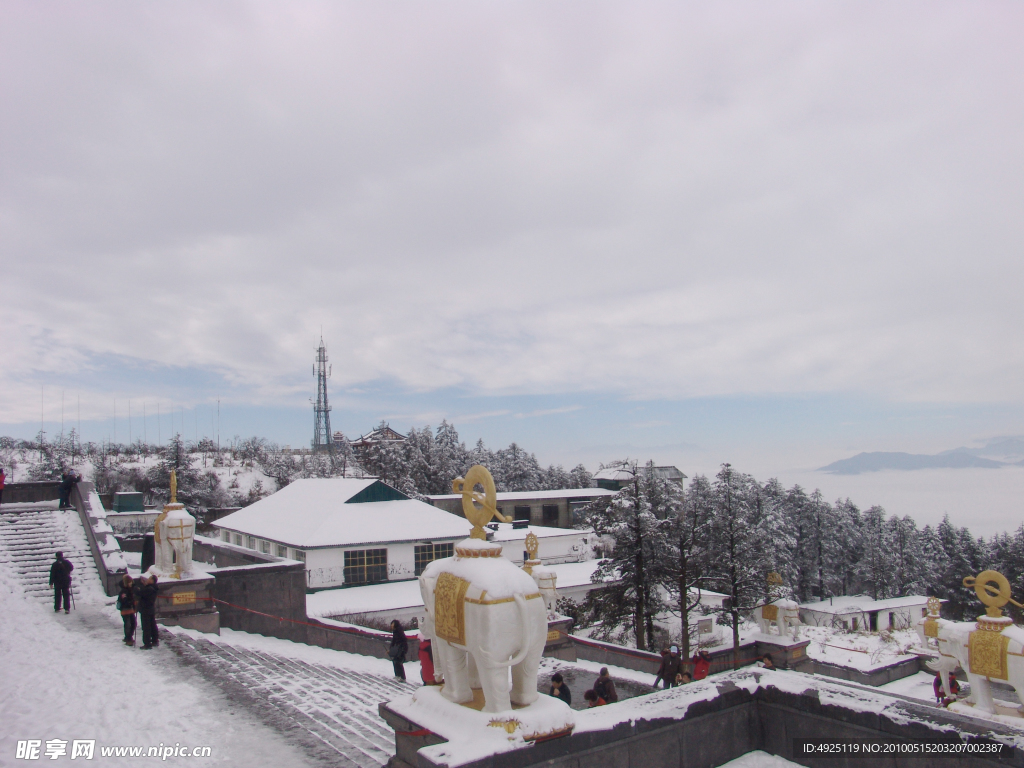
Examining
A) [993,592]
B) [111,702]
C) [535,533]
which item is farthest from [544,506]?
[111,702]

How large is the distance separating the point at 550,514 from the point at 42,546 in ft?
133

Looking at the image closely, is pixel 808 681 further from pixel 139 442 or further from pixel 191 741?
pixel 139 442

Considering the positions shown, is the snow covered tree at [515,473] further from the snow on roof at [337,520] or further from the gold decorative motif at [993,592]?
the gold decorative motif at [993,592]

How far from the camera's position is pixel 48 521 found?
22031mm

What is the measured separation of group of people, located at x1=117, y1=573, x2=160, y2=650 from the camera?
39.3 ft

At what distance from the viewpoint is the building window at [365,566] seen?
3080 centimetres

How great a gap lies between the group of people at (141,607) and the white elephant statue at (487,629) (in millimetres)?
8751

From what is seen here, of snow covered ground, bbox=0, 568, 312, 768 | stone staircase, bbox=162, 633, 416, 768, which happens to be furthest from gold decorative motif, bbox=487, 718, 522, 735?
snow covered ground, bbox=0, 568, 312, 768

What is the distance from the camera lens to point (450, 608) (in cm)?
566

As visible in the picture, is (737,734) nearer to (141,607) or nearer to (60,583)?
(141,607)

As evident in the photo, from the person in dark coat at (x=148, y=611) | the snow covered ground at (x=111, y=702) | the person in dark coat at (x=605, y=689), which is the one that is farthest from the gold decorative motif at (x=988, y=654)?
the person in dark coat at (x=148, y=611)

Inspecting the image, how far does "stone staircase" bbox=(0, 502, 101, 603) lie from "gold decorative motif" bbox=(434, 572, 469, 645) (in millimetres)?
15122

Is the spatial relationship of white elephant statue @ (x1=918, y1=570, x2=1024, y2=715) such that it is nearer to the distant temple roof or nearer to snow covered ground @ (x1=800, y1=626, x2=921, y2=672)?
snow covered ground @ (x1=800, y1=626, x2=921, y2=672)

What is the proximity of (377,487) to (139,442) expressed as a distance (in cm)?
6796
